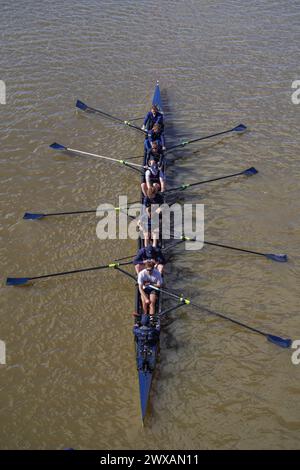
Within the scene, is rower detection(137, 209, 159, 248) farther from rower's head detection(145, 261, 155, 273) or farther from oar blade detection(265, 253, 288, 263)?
oar blade detection(265, 253, 288, 263)

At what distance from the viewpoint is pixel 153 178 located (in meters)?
13.1

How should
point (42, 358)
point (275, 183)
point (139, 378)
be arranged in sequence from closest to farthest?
1. point (139, 378)
2. point (42, 358)
3. point (275, 183)

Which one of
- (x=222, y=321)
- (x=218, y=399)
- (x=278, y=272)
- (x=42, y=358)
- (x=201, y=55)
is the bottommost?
(x=218, y=399)

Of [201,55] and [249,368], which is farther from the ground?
[201,55]

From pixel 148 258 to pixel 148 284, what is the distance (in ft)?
2.76

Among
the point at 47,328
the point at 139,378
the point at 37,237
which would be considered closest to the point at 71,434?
the point at 139,378

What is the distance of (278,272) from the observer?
11039 mm

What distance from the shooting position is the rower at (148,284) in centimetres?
966

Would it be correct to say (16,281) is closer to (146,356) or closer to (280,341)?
(146,356)

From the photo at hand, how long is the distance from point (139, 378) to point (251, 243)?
196 inches

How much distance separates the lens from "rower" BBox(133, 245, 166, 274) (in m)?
10.4

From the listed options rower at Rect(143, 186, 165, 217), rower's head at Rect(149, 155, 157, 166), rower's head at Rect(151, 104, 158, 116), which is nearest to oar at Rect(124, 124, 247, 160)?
rower's head at Rect(149, 155, 157, 166)

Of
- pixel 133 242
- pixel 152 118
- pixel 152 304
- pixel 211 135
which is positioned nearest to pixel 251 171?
pixel 211 135
